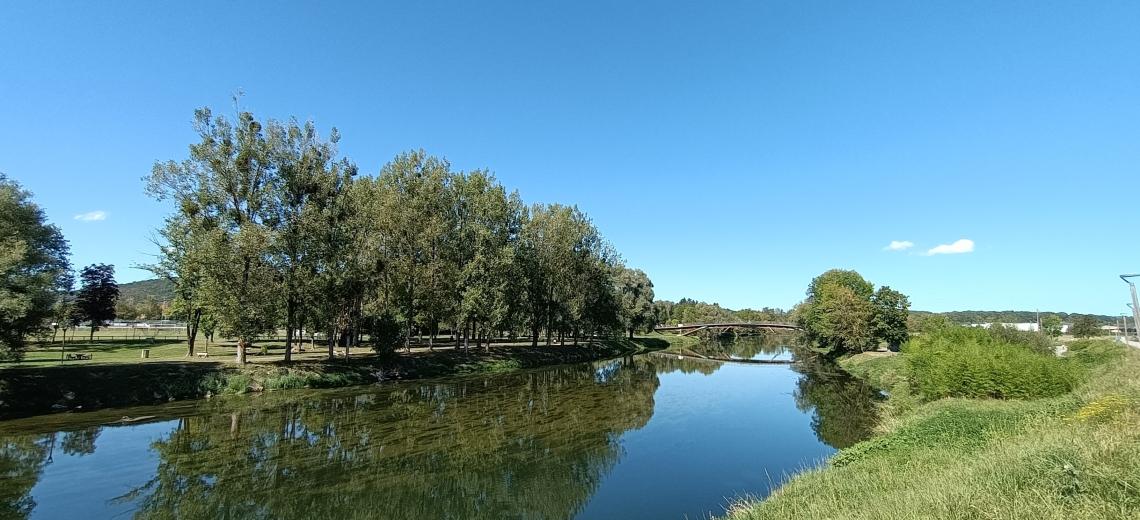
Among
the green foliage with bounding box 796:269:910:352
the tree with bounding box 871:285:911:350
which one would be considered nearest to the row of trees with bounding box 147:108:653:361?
the green foliage with bounding box 796:269:910:352

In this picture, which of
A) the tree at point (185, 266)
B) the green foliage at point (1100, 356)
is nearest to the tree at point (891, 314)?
the green foliage at point (1100, 356)

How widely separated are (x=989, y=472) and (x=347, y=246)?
3710cm

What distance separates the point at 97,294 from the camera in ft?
202

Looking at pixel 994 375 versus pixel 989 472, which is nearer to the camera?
pixel 989 472

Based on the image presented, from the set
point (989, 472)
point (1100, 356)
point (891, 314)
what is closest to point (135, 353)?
point (989, 472)

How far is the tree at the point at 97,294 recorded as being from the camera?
59.8 meters

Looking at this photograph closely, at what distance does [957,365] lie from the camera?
81.0ft

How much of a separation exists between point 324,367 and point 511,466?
24189 millimetres

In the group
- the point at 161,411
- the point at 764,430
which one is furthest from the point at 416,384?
the point at 764,430

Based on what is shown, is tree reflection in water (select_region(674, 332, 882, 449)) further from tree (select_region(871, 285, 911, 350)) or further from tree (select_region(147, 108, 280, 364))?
tree (select_region(147, 108, 280, 364))

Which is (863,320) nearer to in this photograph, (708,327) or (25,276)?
(708,327)

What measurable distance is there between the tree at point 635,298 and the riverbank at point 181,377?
3808 centimetres

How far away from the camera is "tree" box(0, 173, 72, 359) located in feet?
69.7

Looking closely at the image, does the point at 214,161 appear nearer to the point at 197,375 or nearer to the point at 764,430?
the point at 197,375
